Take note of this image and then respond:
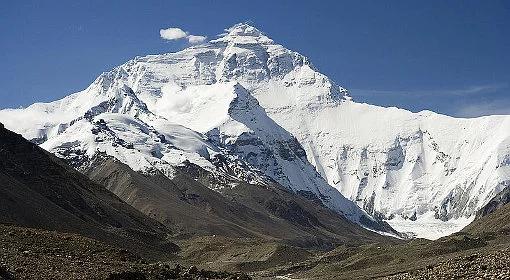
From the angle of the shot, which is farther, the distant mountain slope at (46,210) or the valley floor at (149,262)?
the distant mountain slope at (46,210)

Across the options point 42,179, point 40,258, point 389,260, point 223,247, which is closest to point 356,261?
point 389,260

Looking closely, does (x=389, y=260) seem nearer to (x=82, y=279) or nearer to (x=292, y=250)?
(x=292, y=250)

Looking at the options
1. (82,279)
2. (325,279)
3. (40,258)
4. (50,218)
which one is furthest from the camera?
(50,218)

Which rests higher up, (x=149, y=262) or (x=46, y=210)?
(x=46, y=210)

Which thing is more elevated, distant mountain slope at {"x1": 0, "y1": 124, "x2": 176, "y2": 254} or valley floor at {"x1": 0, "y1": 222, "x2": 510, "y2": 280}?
distant mountain slope at {"x1": 0, "y1": 124, "x2": 176, "y2": 254}

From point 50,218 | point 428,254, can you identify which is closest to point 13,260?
point 428,254

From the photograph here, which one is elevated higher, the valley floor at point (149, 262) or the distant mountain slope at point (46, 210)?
the distant mountain slope at point (46, 210)

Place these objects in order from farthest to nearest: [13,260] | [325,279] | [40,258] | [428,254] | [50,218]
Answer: [50,218]
[428,254]
[325,279]
[40,258]
[13,260]

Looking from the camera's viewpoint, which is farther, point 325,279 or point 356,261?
point 356,261

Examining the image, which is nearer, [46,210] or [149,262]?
[149,262]

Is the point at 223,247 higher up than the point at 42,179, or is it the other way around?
the point at 42,179

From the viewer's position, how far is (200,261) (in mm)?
170500

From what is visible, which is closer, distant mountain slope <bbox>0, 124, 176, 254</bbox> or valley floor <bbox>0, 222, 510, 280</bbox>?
valley floor <bbox>0, 222, 510, 280</bbox>

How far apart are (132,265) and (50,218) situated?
9178cm
